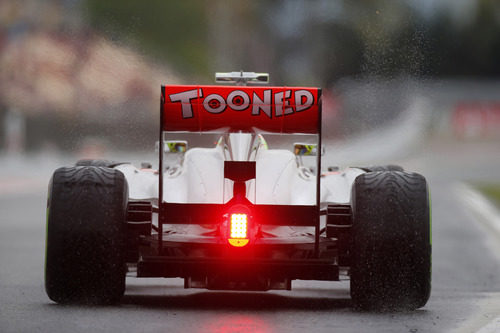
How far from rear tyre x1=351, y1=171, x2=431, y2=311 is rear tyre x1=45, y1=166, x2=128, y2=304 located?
5.55 feet

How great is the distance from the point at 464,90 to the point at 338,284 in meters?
Result: 63.6

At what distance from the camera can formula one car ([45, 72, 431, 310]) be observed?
937cm

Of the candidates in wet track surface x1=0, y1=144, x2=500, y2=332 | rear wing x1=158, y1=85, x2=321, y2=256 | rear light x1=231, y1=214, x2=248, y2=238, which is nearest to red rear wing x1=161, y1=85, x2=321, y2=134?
rear wing x1=158, y1=85, x2=321, y2=256

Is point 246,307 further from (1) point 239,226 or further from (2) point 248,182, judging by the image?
(2) point 248,182

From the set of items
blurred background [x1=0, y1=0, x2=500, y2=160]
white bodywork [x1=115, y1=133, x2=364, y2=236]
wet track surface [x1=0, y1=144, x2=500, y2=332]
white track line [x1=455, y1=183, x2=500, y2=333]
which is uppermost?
blurred background [x1=0, y1=0, x2=500, y2=160]

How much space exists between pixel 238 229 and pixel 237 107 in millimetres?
857

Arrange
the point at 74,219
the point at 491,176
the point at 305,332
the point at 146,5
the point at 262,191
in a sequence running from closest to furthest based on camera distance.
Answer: the point at 305,332 → the point at 74,219 → the point at 262,191 → the point at 146,5 → the point at 491,176

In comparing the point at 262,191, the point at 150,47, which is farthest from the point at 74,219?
the point at 150,47

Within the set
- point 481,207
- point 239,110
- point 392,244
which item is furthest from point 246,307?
point 481,207

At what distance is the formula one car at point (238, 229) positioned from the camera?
30.7 ft

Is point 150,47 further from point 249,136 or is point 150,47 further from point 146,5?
point 249,136

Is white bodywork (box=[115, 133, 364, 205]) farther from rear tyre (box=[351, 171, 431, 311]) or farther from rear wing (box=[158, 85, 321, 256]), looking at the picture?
rear tyre (box=[351, 171, 431, 311])

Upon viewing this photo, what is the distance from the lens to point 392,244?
9.35m

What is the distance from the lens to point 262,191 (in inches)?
416
